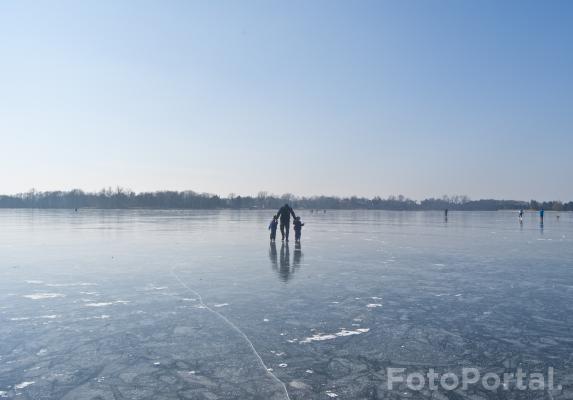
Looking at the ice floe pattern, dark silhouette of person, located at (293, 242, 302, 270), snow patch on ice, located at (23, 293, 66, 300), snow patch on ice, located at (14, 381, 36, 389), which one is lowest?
snow patch on ice, located at (14, 381, 36, 389)

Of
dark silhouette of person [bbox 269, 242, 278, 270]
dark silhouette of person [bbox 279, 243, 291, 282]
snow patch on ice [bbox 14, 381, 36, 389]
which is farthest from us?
dark silhouette of person [bbox 269, 242, 278, 270]

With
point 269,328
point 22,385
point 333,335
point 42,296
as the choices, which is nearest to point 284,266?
point 269,328

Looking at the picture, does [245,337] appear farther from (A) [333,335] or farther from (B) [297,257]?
(B) [297,257]

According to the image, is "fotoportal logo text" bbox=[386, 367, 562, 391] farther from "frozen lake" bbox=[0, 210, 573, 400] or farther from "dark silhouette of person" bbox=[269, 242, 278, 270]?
"dark silhouette of person" bbox=[269, 242, 278, 270]

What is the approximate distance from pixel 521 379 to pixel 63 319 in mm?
5523

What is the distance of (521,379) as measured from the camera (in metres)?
3.66

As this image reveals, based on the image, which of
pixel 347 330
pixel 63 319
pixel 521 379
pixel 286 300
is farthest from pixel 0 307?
pixel 521 379

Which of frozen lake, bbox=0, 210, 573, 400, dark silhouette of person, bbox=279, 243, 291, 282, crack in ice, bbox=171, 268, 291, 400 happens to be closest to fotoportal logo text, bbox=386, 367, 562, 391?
frozen lake, bbox=0, 210, 573, 400

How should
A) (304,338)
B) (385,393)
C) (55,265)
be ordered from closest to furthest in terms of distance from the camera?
(385,393), (304,338), (55,265)

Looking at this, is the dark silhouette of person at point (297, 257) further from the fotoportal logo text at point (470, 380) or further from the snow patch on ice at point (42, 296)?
the fotoportal logo text at point (470, 380)

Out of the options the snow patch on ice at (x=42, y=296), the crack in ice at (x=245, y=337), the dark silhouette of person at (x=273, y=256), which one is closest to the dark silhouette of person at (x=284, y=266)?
the dark silhouette of person at (x=273, y=256)

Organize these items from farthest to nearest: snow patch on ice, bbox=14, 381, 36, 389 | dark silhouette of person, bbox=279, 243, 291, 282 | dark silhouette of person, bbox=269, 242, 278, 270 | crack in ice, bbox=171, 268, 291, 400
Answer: dark silhouette of person, bbox=269, 242, 278, 270 → dark silhouette of person, bbox=279, 243, 291, 282 → crack in ice, bbox=171, 268, 291, 400 → snow patch on ice, bbox=14, 381, 36, 389

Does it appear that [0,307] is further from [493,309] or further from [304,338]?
[493,309]

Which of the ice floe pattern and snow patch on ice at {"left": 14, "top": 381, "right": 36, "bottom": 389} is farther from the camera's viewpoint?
the ice floe pattern
